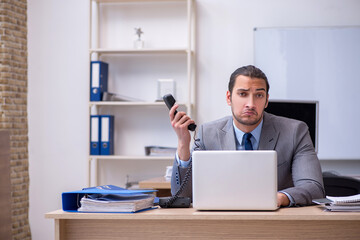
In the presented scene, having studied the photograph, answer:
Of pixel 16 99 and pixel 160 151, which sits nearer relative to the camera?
pixel 160 151

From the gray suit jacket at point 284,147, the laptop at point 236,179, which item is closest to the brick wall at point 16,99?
the gray suit jacket at point 284,147

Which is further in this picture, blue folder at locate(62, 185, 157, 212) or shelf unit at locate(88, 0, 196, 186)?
shelf unit at locate(88, 0, 196, 186)

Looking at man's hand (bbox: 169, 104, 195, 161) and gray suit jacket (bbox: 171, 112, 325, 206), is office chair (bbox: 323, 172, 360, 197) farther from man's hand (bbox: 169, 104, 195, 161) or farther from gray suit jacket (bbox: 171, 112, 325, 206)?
man's hand (bbox: 169, 104, 195, 161)

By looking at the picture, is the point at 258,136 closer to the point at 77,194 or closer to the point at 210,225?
the point at 210,225

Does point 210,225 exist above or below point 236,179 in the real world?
below

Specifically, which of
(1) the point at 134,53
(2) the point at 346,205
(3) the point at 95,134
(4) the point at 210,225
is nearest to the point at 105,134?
(3) the point at 95,134

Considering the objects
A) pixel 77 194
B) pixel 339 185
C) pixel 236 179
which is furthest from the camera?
pixel 339 185

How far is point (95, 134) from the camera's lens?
4.44 metres

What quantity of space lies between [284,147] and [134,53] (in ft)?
8.40

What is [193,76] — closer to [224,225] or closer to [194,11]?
[194,11]

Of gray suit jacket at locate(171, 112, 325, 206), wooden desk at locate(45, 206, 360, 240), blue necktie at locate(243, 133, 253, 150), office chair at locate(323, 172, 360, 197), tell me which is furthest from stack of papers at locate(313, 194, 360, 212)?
office chair at locate(323, 172, 360, 197)

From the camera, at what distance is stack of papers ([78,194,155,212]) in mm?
1776

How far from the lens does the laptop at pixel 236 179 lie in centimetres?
170

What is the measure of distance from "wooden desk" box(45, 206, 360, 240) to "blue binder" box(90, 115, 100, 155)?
2.66 meters
